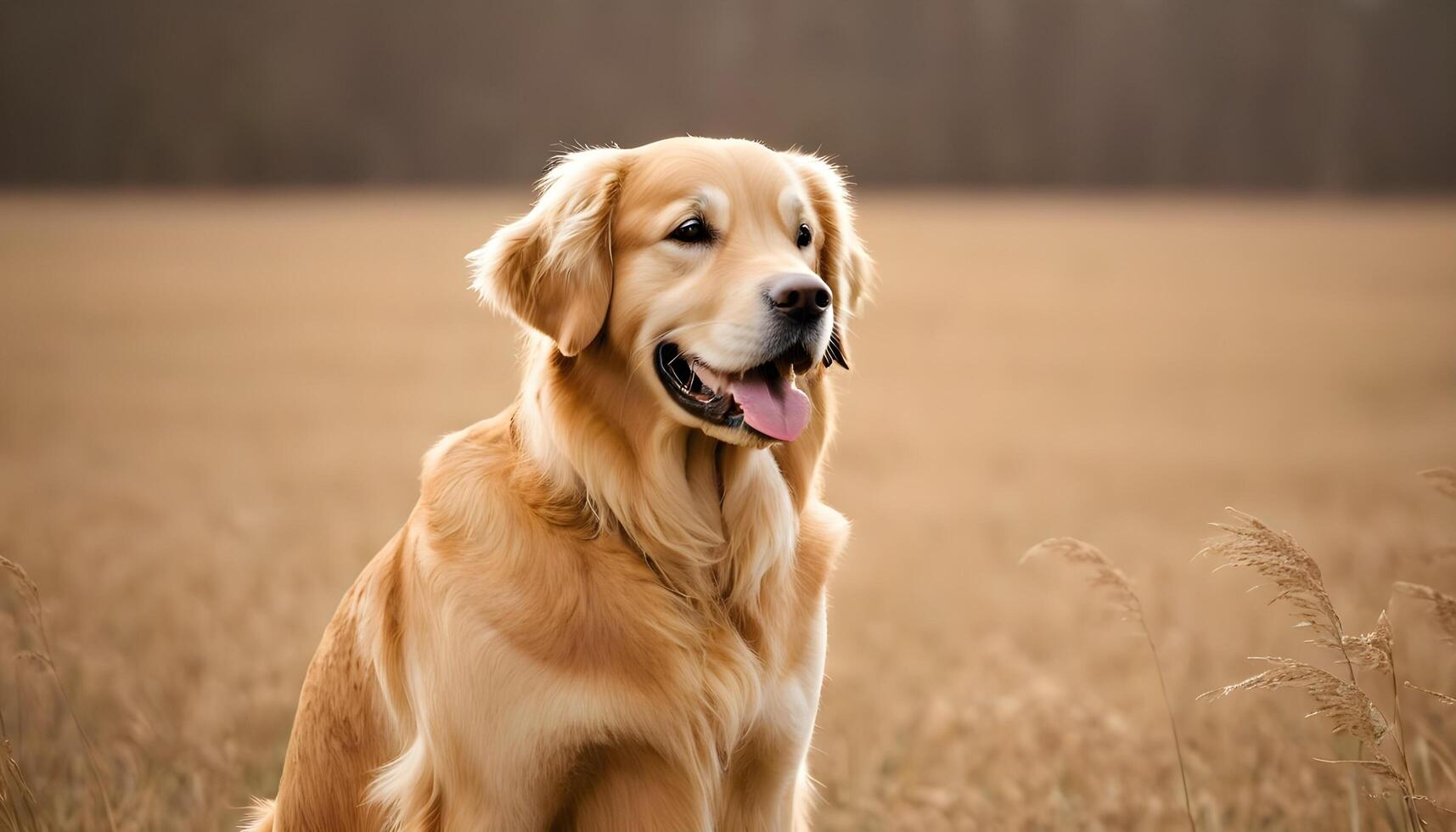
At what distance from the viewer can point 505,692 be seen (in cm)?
242

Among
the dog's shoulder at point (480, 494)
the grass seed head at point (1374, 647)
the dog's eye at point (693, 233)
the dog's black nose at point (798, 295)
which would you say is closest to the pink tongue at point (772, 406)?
the dog's black nose at point (798, 295)

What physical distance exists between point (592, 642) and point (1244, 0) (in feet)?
117

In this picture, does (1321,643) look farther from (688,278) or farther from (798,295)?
(688,278)

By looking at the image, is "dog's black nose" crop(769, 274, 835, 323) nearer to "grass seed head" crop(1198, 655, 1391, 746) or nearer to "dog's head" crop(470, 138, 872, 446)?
"dog's head" crop(470, 138, 872, 446)

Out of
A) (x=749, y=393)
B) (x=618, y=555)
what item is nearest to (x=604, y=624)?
(x=618, y=555)

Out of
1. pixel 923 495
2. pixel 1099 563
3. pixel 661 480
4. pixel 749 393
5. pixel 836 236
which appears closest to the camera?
pixel 749 393

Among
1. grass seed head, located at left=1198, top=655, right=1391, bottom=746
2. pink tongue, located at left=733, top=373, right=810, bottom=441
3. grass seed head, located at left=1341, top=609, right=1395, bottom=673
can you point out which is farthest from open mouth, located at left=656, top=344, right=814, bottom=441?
grass seed head, located at left=1341, top=609, right=1395, bottom=673

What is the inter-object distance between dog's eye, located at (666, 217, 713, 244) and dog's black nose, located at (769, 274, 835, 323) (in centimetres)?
28

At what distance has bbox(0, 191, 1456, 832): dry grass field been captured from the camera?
4.11 metres

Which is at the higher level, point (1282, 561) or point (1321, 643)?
point (1282, 561)

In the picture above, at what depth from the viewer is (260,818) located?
325cm

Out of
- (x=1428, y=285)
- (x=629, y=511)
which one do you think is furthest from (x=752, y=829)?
(x=1428, y=285)

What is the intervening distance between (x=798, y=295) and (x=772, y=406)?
0.86ft

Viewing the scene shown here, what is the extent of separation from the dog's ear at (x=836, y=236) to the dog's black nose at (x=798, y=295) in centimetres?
48
